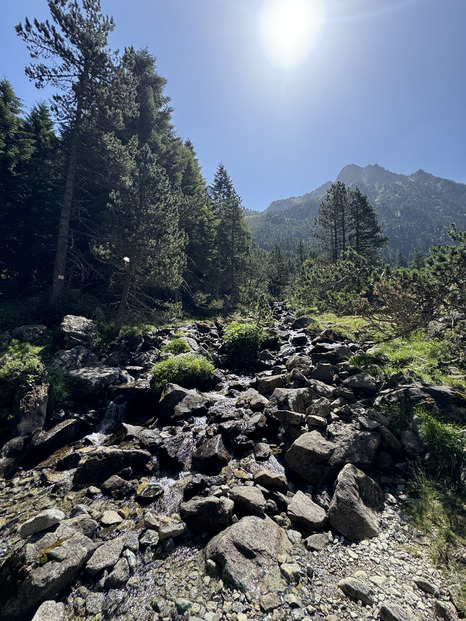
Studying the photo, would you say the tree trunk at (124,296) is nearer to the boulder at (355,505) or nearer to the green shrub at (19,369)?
the green shrub at (19,369)

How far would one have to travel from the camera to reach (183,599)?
3707mm

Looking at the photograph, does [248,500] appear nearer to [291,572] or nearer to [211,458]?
[291,572]

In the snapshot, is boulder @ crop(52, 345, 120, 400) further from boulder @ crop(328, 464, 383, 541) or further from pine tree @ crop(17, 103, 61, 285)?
pine tree @ crop(17, 103, 61, 285)

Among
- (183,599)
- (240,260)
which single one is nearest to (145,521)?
(183,599)

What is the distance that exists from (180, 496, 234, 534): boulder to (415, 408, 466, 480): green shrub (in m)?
4.52

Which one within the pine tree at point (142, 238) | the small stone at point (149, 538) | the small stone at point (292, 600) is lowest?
the small stone at point (149, 538)

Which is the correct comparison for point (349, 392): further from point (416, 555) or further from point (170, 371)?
point (170, 371)

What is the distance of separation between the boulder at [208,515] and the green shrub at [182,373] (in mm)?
6480

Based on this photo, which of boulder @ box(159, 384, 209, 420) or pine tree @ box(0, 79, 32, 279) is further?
pine tree @ box(0, 79, 32, 279)

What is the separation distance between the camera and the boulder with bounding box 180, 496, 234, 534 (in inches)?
195

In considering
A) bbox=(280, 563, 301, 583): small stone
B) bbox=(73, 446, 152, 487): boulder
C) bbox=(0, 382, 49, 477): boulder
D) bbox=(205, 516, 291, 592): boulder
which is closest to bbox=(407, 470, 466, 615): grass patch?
bbox=(280, 563, 301, 583): small stone

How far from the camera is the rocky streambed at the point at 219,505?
3.72 meters

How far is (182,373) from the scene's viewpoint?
473 inches

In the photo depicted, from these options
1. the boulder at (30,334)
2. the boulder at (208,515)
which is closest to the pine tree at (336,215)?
the boulder at (30,334)
